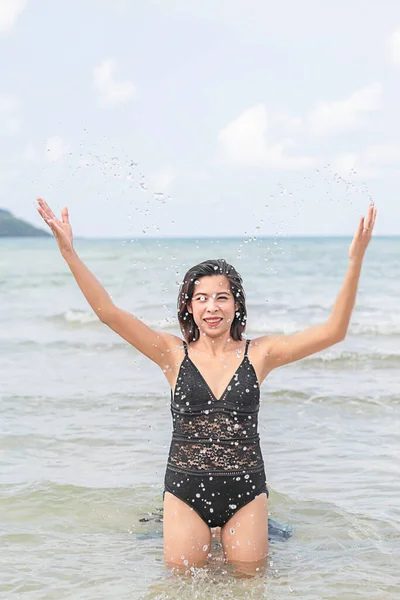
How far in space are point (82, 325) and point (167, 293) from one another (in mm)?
6818

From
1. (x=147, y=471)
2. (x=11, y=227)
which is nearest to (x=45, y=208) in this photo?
(x=147, y=471)

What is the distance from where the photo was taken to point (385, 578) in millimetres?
4973

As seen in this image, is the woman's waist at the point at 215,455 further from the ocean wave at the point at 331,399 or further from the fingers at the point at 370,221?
the ocean wave at the point at 331,399

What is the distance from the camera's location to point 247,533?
4.67 m

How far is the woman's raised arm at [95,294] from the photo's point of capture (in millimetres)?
4477

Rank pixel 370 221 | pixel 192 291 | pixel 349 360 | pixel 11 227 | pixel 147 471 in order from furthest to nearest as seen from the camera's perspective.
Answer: pixel 11 227 → pixel 349 360 → pixel 147 471 → pixel 192 291 → pixel 370 221

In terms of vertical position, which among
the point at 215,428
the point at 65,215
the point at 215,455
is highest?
the point at 65,215

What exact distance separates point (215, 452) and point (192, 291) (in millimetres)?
859

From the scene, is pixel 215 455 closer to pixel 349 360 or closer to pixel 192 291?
pixel 192 291

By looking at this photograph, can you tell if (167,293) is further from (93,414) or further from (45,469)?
(45,469)

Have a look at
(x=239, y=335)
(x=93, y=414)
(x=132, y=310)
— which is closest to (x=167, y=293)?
(x=132, y=310)

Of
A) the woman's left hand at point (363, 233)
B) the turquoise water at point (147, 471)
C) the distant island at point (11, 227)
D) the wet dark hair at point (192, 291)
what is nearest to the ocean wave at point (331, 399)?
the turquoise water at point (147, 471)

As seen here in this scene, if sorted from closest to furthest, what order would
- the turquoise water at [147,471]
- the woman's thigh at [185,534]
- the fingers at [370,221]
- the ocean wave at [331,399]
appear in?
the fingers at [370,221], the woman's thigh at [185,534], the turquoise water at [147,471], the ocean wave at [331,399]

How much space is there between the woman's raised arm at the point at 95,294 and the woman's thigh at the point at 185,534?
2.63 ft
